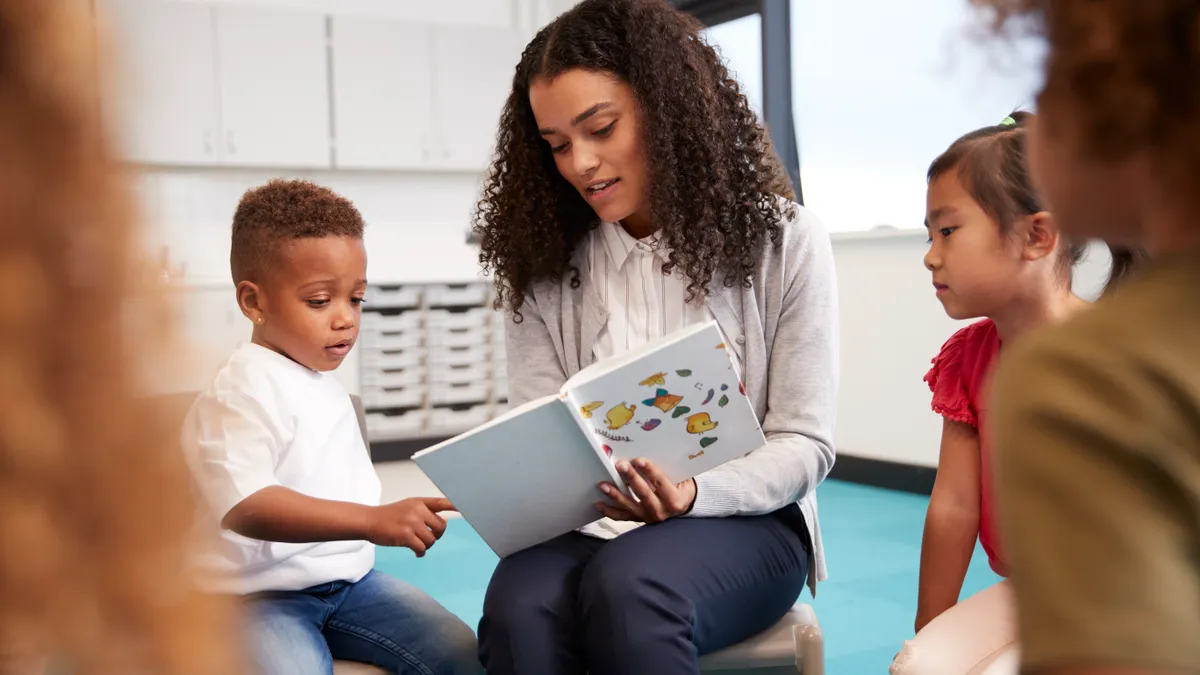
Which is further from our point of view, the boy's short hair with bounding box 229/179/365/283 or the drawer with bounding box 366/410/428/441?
the drawer with bounding box 366/410/428/441

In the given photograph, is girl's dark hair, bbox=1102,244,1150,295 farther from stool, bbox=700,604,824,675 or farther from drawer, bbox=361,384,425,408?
drawer, bbox=361,384,425,408

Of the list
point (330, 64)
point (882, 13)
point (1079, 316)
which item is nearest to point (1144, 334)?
point (1079, 316)

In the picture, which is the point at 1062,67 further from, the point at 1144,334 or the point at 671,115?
the point at 671,115

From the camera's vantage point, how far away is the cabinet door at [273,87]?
4699 mm

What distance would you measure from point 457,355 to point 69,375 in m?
4.79

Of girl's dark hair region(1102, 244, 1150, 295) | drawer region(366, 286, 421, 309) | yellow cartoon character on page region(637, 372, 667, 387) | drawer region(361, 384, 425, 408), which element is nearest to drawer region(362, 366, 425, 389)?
drawer region(361, 384, 425, 408)

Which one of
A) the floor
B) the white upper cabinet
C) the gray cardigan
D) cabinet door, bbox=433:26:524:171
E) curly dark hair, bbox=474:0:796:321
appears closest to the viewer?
the gray cardigan

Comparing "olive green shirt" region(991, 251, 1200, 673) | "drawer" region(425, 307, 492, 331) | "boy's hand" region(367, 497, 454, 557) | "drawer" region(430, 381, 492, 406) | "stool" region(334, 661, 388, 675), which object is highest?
"olive green shirt" region(991, 251, 1200, 673)

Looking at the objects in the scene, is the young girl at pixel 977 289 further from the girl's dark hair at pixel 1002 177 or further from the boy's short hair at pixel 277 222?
the boy's short hair at pixel 277 222

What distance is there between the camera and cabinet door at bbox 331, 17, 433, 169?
4922 millimetres

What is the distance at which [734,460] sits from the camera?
1.33 meters

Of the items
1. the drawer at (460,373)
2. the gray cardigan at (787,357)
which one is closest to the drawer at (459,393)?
the drawer at (460,373)

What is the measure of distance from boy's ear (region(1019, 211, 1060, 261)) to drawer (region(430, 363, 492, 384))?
379cm

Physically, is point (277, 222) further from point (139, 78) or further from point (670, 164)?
point (139, 78)
